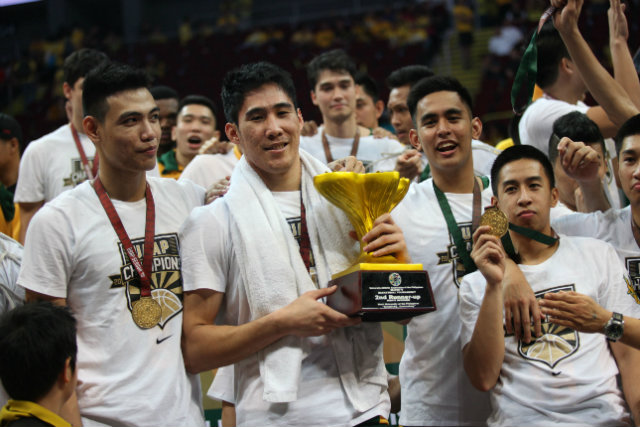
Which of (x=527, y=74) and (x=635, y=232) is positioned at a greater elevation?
(x=527, y=74)

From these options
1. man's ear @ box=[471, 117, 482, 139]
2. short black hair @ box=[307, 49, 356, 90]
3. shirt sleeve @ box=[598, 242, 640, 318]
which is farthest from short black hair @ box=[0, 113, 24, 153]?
shirt sleeve @ box=[598, 242, 640, 318]

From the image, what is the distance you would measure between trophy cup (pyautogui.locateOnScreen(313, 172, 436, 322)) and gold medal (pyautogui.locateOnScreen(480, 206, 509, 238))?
397 mm

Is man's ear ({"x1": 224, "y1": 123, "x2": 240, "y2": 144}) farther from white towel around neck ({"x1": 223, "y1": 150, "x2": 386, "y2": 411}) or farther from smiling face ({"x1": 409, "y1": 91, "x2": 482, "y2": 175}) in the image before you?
smiling face ({"x1": 409, "y1": 91, "x2": 482, "y2": 175})

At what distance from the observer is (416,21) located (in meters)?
14.4

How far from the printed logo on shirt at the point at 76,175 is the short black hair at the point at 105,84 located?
47.0 inches

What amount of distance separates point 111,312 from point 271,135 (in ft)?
Answer: 2.81

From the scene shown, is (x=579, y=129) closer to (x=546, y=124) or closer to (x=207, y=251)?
(x=546, y=124)

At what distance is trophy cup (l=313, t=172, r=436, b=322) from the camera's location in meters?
2.19

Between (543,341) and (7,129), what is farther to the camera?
(7,129)

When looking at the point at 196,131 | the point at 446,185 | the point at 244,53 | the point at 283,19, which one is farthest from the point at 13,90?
the point at 446,185

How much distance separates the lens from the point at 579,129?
11.1 feet

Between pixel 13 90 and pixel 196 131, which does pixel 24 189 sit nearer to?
pixel 196 131

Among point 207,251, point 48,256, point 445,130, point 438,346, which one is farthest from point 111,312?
point 445,130

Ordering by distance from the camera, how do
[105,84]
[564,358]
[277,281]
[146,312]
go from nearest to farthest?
1. [277,281]
2. [146,312]
3. [564,358]
4. [105,84]
